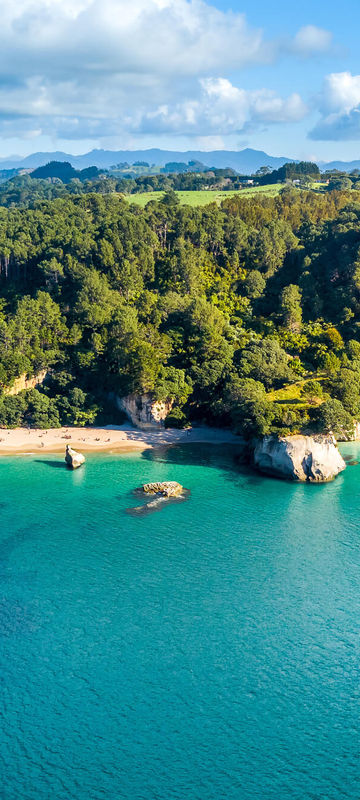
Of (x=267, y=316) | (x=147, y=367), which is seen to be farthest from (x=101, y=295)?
(x=267, y=316)

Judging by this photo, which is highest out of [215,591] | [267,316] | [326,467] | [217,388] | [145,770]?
[267,316]

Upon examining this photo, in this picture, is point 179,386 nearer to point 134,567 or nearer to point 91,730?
point 134,567

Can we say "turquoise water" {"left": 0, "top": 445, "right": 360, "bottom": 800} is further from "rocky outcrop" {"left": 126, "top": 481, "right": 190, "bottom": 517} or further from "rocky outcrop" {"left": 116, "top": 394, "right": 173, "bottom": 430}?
"rocky outcrop" {"left": 116, "top": 394, "right": 173, "bottom": 430}

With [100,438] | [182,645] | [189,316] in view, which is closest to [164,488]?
[100,438]

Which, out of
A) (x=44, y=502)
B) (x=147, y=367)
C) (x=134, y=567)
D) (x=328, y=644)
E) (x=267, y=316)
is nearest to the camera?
(x=328, y=644)

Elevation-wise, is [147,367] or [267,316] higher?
[267,316]

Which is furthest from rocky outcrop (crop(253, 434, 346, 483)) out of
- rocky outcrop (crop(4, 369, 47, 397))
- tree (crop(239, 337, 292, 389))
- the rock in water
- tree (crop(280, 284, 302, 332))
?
rocky outcrop (crop(4, 369, 47, 397))

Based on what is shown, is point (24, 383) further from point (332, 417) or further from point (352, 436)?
point (352, 436)
